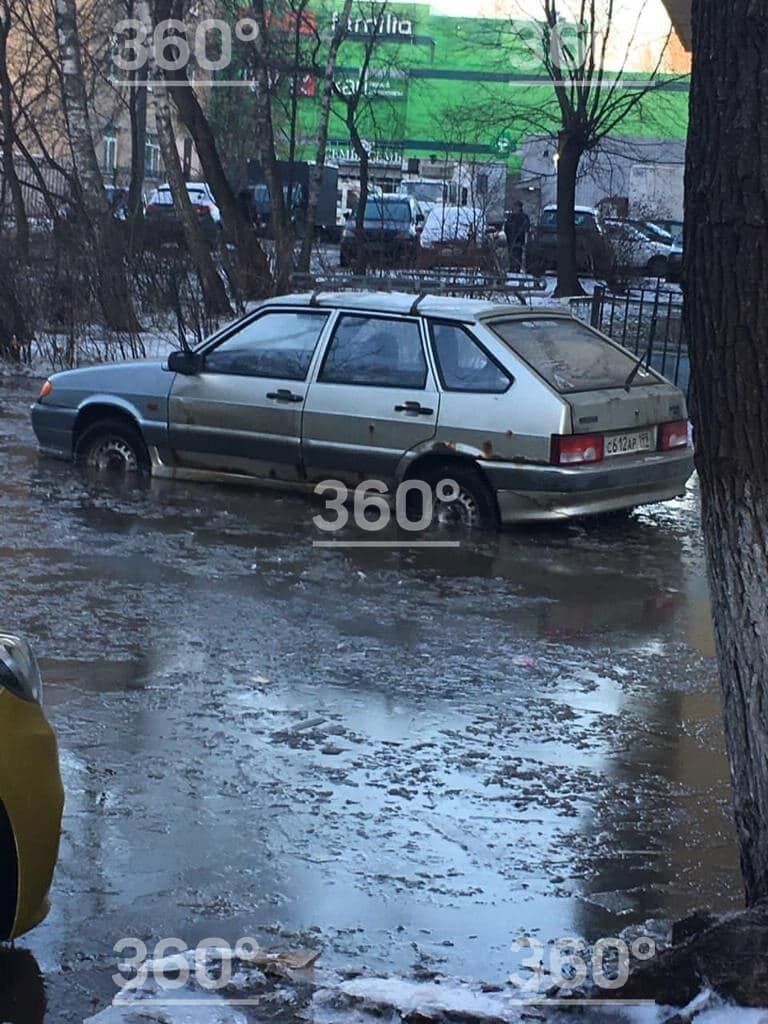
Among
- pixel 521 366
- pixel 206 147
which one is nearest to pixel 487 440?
pixel 521 366

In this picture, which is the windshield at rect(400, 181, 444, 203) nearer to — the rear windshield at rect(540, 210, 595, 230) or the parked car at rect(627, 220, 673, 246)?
the parked car at rect(627, 220, 673, 246)

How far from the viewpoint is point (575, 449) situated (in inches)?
368

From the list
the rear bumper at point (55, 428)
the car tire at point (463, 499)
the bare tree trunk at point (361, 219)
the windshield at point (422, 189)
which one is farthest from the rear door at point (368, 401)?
the windshield at point (422, 189)

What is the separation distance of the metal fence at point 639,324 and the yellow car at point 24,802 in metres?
12.5

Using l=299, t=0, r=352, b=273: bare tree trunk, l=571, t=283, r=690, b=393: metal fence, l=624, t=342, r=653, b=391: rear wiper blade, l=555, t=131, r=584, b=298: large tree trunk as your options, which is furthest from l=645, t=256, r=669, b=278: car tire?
l=624, t=342, r=653, b=391: rear wiper blade

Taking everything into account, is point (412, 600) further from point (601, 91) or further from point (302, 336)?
point (601, 91)

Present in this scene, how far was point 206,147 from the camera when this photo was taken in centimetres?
2267

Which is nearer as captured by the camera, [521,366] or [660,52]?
[521,366]

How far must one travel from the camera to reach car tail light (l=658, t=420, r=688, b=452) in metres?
10.0

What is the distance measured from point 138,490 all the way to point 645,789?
6.22 metres

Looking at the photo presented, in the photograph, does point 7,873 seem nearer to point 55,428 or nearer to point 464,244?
point 55,428

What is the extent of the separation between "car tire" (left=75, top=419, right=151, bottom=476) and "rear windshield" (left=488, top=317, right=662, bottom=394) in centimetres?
303

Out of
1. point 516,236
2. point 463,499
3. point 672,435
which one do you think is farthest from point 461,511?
point 516,236

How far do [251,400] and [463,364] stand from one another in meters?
1.62
